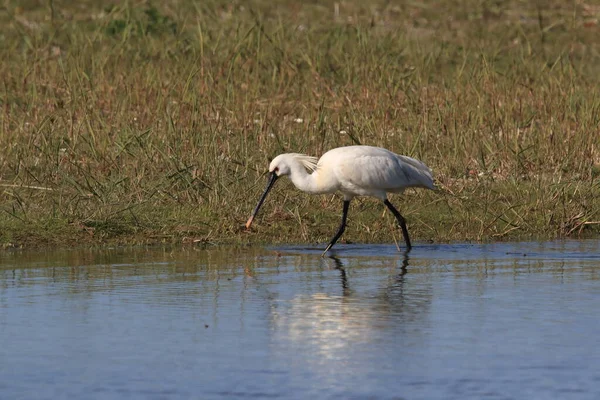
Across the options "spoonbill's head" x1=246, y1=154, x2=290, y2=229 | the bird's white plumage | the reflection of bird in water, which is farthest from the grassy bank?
the reflection of bird in water

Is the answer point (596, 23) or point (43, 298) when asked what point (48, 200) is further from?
point (596, 23)

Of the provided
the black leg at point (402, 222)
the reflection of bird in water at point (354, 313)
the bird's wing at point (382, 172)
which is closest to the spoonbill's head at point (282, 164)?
the bird's wing at point (382, 172)

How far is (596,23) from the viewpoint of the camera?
2005cm

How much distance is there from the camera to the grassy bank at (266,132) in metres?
10.5

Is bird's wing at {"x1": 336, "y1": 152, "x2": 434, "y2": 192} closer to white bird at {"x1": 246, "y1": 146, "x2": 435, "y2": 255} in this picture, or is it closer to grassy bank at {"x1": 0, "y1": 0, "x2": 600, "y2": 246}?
white bird at {"x1": 246, "y1": 146, "x2": 435, "y2": 255}

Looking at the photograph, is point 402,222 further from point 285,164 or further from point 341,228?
point 285,164

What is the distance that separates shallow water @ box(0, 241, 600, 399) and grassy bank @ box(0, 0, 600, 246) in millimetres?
769

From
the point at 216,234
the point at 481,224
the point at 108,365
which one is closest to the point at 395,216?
the point at 481,224

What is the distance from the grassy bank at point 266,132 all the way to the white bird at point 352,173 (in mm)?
367

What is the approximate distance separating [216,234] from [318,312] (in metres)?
2.94

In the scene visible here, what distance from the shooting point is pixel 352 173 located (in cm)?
992

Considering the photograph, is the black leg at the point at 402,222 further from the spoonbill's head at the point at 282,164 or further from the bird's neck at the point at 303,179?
the spoonbill's head at the point at 282,164

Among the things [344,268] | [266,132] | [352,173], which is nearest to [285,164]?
[352,173]

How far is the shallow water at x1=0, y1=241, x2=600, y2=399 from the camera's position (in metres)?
5.81
